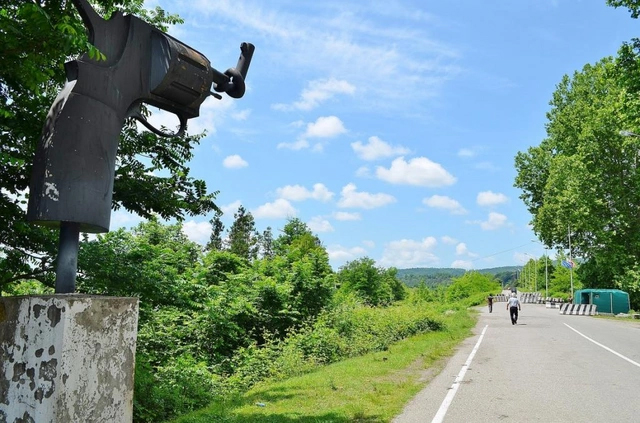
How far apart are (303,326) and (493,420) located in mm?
16568

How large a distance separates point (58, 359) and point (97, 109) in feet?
4.01

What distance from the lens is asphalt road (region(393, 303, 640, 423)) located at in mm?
7531

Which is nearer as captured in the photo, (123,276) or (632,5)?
(123,276)

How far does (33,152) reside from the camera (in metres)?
6.43

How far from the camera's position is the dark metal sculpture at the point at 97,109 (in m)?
2.51

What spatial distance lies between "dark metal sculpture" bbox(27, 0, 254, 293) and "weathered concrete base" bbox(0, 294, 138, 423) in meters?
0.32

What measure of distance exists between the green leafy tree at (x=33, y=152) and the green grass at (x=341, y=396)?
3099 millimetres

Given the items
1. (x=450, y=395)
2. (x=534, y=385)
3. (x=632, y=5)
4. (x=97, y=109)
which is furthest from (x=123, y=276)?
(x=632, y=5)

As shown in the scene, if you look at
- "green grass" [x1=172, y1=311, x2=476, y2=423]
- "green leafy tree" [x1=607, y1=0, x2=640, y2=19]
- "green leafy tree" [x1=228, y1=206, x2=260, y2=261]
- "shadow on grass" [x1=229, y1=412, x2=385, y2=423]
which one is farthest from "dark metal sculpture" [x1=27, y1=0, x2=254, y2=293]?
"green leafy tree" [x1=228, y1=206, x2=260, y2=261]

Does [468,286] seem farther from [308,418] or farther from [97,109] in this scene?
[97,109]

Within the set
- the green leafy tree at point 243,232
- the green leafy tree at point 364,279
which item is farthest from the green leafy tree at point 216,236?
the green leafy tree at point 364,279

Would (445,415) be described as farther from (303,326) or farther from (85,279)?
(303,326)

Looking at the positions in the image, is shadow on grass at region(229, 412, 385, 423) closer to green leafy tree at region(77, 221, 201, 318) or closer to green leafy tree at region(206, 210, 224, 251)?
green leafy tree at region(77, 221, 201, 318)

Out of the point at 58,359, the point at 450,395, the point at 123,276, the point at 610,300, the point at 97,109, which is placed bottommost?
the point at 450,395
